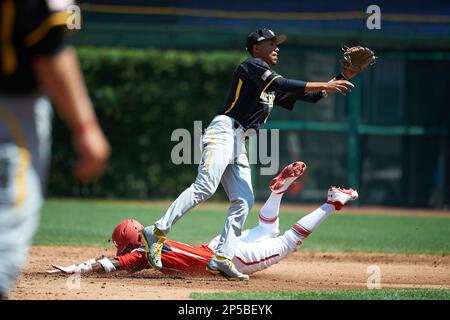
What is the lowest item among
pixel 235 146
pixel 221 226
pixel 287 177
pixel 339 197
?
pixel 221 226

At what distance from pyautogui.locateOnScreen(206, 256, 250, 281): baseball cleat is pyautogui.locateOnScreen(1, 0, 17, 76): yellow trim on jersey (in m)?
3.79

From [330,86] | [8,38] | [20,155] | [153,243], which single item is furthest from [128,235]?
[8,38]

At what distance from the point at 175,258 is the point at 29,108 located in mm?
3780

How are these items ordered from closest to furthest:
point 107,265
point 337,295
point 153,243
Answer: point 337,295
point 153,243
point 107,265

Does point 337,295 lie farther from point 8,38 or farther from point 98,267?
point 8,38

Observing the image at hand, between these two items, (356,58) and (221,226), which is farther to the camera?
(221,226)

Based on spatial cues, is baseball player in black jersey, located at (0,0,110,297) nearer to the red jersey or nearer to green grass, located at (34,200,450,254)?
the red jersey

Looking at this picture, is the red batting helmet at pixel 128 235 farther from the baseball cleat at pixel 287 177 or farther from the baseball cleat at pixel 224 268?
the baseball cleat at pixel 287 177

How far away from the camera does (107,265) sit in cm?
664

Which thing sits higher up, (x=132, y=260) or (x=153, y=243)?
(x=153, y=243)

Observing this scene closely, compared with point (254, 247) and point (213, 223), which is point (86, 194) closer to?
point (213, 223)

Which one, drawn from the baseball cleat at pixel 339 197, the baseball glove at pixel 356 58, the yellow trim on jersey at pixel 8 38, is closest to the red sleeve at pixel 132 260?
the baseball cleat at pixel 339 197

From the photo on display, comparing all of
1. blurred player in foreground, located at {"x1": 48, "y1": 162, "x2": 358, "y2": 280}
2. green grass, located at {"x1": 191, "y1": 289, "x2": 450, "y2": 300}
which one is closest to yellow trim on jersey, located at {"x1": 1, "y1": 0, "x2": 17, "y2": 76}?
green grass, located at {"x1": 191, "y1": 289, "x2": 450, "y2": 300}

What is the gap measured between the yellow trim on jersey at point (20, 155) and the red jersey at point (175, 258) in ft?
11.8
